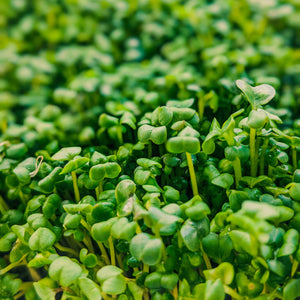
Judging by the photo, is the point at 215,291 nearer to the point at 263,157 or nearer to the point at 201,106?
the point at 263,157

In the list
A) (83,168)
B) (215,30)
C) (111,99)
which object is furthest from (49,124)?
(215,30)

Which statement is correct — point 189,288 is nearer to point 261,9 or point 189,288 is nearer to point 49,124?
point 49,124

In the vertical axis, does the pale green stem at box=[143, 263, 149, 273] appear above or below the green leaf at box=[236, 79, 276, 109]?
below

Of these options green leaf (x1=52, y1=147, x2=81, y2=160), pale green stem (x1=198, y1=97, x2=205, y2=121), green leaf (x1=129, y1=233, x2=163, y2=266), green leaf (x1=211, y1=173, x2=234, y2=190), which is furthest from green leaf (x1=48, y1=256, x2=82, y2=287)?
pale green stem (x1=198, y1=97, x2=205, y2=121)

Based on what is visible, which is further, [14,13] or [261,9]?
[14,13]

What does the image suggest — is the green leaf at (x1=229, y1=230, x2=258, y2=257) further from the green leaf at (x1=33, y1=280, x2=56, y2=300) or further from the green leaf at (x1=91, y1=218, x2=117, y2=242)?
the green leaf at (x1=33, y1=280, x2=56, y2=300)

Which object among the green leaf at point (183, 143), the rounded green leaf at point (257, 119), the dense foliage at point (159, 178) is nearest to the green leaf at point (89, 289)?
the dense foliage at point (159, 178)

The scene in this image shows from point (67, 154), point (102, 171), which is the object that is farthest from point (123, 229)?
point (67, 154)
